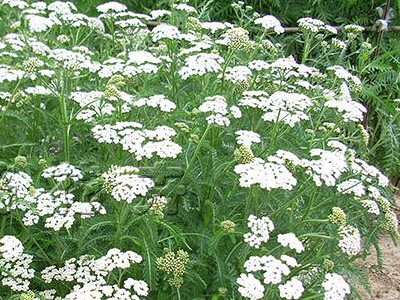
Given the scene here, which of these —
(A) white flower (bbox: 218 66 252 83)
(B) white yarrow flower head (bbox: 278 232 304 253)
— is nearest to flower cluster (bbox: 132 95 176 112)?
(A) white flower (bbox: 218 66 252 83)

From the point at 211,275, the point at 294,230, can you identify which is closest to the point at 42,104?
the point at 211,275

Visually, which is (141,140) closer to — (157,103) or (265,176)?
(157,103)

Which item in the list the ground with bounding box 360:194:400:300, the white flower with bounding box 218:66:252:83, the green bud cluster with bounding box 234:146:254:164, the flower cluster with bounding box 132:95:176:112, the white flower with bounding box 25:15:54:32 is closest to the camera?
the green bud cluster with bounding box 234:146:254:164

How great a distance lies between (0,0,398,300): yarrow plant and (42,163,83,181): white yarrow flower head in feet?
0.03

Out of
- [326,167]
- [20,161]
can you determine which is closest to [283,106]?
[326,167]

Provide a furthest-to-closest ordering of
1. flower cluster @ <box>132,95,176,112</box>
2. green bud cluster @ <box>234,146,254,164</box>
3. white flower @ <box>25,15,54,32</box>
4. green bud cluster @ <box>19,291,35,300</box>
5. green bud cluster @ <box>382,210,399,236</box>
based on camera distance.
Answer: white flower @ <box>25,15,54,32</box> < green bud cluster @ <box>382,210,399,236</box> < flower cluster @ <box>132,95,176,112</box> < green bud cluster @ <box>234,146,254,164</box> < green bud cluster @ <box>19,291,35,300</box>

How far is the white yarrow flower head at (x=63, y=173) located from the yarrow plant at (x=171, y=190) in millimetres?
10

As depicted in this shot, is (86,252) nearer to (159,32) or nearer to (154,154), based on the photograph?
(154,154)

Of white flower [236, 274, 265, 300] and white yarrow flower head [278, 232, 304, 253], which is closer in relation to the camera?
white flower [236, 274, 265, 300]

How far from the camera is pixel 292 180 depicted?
239cm

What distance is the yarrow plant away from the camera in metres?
2.32

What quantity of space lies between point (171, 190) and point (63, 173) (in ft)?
1.55

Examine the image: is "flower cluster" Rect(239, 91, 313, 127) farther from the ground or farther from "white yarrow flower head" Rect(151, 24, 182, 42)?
the ground

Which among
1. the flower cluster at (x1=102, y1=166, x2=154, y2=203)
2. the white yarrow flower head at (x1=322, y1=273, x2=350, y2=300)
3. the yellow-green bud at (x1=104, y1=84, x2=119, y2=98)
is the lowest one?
the white yarrow flower head at (x1=322, y1=273, x2=350, y2=300)
